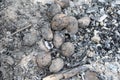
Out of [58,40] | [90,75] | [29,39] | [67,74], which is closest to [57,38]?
[58,40]

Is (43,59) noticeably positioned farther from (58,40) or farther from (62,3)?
(62,3)

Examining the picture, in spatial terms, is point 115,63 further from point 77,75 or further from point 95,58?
point 77,75

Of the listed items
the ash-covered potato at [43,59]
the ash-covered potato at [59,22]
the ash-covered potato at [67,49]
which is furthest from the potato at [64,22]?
the ash-covered potato at [43,59]

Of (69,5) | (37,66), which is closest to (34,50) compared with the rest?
(37,66)

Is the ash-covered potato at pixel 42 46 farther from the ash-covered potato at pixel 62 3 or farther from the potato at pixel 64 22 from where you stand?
the ash-covered potato at pixel 62 3

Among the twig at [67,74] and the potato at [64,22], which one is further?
the potato at [64,22]

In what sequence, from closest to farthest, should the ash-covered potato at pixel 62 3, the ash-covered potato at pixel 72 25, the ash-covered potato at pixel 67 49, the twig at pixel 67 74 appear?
1. the twig at pixel 67 74
2. the ash-covered potato at pixel 67 49
3. the ash-covered potato at pixel 72 25
4. the ash-covered potato at pixel 62 3
